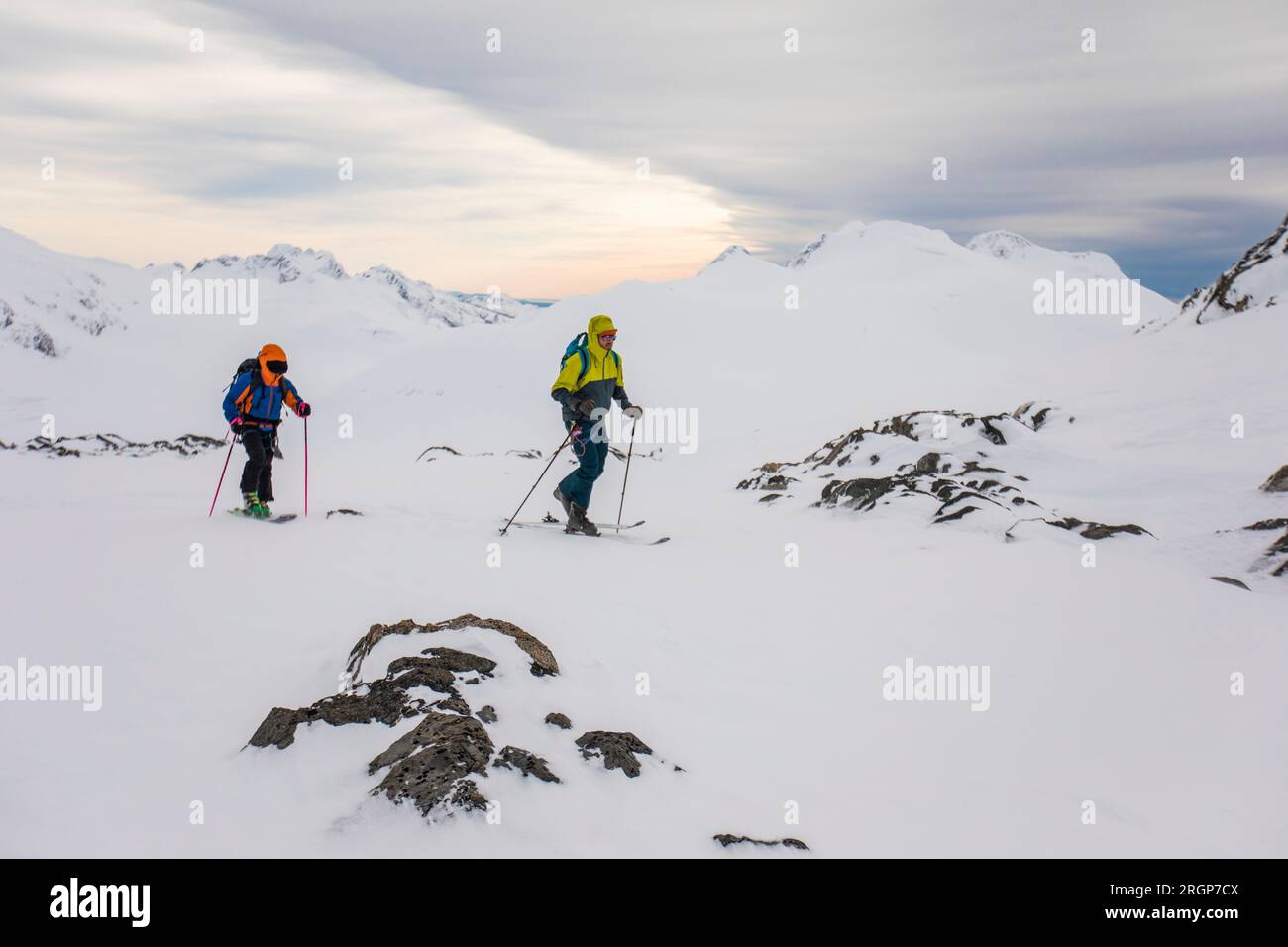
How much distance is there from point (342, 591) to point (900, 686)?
4.91 m

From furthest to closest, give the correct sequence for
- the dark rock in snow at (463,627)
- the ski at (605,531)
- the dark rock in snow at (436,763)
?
the ski at (605,531), the dark rock in snow at (463,627), the dark rock in snow at (436,763)

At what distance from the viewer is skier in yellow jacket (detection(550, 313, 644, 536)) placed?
10.7 metres

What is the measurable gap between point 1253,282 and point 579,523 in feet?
65.6

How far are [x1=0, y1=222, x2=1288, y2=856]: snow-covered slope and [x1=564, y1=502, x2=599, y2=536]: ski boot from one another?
0.58 metres

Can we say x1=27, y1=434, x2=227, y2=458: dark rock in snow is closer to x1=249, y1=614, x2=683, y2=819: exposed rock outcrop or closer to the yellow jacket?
the yellow jacket

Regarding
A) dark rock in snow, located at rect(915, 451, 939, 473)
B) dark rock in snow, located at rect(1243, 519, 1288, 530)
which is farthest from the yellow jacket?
dark rock in snow, located at rect(1243, 519, 1288, 530)

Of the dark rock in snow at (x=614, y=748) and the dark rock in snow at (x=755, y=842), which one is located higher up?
the dark rock in snow at (x=614, y=748)

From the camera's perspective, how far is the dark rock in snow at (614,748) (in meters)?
4.15

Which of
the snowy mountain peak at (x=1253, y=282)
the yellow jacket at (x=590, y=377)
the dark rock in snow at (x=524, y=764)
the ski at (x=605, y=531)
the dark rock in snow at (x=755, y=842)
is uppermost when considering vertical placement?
the snowy mountain peak at (x=1253, y=282)

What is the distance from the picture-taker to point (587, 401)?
34.8 ft

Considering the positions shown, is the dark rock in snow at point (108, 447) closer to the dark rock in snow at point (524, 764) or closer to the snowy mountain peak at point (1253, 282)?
the dark rock in snow at point (524, 764)

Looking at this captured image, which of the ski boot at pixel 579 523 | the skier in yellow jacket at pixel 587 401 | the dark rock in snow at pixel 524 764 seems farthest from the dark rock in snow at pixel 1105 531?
the dark rock in snow at pixel 524 764

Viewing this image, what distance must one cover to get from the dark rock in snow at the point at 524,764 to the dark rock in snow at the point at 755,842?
0.83 m

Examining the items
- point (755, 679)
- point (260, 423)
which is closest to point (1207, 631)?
point (755, 679)
